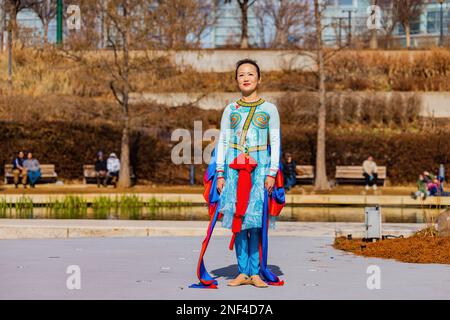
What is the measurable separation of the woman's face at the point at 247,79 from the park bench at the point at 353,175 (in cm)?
2456

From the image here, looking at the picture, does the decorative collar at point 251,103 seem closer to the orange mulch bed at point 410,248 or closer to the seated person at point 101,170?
the orange mulch bed at point 410,248

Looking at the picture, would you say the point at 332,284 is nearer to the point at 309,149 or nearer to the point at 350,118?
the point at 309,149

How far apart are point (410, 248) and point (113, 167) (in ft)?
71.7

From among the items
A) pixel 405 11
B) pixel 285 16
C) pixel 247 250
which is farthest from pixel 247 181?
pixel 285 16

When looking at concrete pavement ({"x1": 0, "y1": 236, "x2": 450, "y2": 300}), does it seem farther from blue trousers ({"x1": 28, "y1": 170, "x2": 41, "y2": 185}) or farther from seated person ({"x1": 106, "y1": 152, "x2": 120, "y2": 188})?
seated person ({"x1": 106, "y1": 152, "x2": 120, "y2": 188})

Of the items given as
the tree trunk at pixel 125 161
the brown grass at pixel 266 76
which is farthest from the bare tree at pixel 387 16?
the tree trunk at pixel 125 161

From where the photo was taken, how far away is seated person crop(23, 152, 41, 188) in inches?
1241

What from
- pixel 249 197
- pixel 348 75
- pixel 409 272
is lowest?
pixel 409 272

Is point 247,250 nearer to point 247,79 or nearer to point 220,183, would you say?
point 220,183

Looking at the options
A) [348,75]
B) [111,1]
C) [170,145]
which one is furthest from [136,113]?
[348,75]

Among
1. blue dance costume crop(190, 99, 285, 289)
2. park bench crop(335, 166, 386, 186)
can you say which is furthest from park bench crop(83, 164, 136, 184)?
blue dance costume crop(190, 99, 285, 289)

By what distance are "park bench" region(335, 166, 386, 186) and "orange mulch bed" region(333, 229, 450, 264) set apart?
20.7 metres

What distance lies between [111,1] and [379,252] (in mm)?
20936

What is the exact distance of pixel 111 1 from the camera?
103 ft
